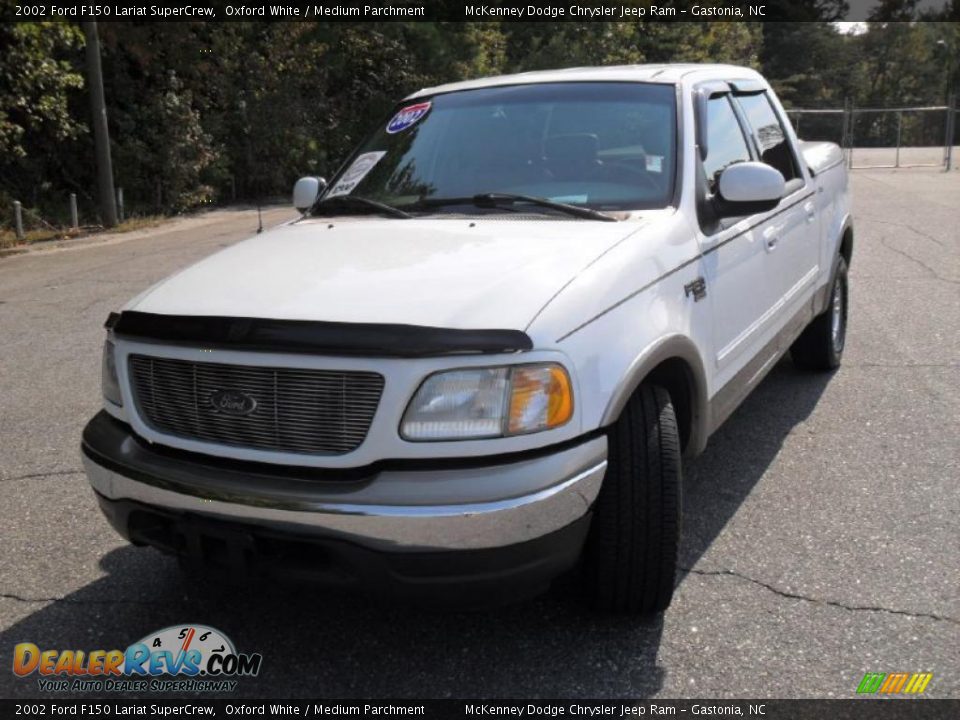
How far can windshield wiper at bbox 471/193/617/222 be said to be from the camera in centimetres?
336

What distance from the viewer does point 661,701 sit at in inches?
105

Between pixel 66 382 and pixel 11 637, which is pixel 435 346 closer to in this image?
pixel 11 637

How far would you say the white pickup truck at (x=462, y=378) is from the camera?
2.47 meters

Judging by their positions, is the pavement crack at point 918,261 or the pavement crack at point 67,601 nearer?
the pavement crack at point 67,601

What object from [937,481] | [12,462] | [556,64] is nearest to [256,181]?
[556,64]

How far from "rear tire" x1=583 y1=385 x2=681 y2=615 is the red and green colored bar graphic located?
61 cm

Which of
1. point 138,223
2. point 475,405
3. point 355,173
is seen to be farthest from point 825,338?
point 138,223

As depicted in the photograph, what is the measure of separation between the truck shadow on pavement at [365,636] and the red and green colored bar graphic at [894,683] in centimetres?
54

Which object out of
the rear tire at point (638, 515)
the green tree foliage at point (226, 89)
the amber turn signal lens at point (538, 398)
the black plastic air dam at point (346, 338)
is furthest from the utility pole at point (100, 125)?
the amber turn signal lens at point (538, 398)

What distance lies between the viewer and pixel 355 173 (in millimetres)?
4242

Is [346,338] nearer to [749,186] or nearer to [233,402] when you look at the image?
[233,402]

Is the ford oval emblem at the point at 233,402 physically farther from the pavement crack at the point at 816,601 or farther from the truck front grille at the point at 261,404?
the pavement crack at the point at 816,601

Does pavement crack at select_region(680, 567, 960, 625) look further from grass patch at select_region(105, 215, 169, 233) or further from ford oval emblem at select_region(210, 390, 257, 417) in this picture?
grass patch at select_region(105, 215, 169, 233)

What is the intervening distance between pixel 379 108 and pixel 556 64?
9.37 m
